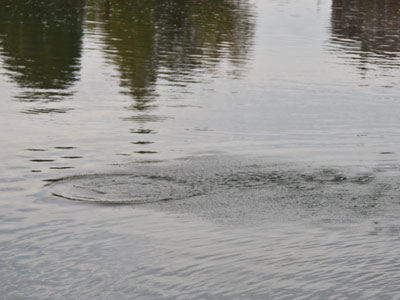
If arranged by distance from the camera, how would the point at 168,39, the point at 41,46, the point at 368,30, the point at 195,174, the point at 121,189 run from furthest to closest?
the point at 368,30 → the point at 168,39 → the point at 41,46 → the point at 195,174 → the point at 121,189

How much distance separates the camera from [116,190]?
1550cm

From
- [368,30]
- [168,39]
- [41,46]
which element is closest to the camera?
[41,46]

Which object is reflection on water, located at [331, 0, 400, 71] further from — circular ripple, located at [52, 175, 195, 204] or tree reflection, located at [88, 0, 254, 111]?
circular ripple, located at [52, 175, 195, 204]

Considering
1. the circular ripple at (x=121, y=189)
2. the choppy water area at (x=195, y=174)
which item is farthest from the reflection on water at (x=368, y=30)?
the circular ripple at (x=121, y=189)

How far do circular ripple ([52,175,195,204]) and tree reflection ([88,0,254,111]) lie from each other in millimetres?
7461

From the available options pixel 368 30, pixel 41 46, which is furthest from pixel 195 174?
pixel 368 30

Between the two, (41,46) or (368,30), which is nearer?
(41,46)

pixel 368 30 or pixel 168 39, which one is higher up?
pixel 168 39

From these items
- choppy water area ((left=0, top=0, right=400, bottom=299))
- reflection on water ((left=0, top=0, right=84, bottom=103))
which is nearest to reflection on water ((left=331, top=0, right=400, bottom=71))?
choppy water area ((left=0, top=0, right=400, bottom=299))

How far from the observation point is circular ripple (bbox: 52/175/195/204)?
15.1 meters

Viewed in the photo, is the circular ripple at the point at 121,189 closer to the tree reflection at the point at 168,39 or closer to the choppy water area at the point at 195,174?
the choppy water area at the point at 195,174

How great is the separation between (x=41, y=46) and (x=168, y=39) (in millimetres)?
6618

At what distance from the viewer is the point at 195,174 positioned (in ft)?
54.0

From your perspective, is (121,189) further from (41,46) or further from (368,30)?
(368,30)
